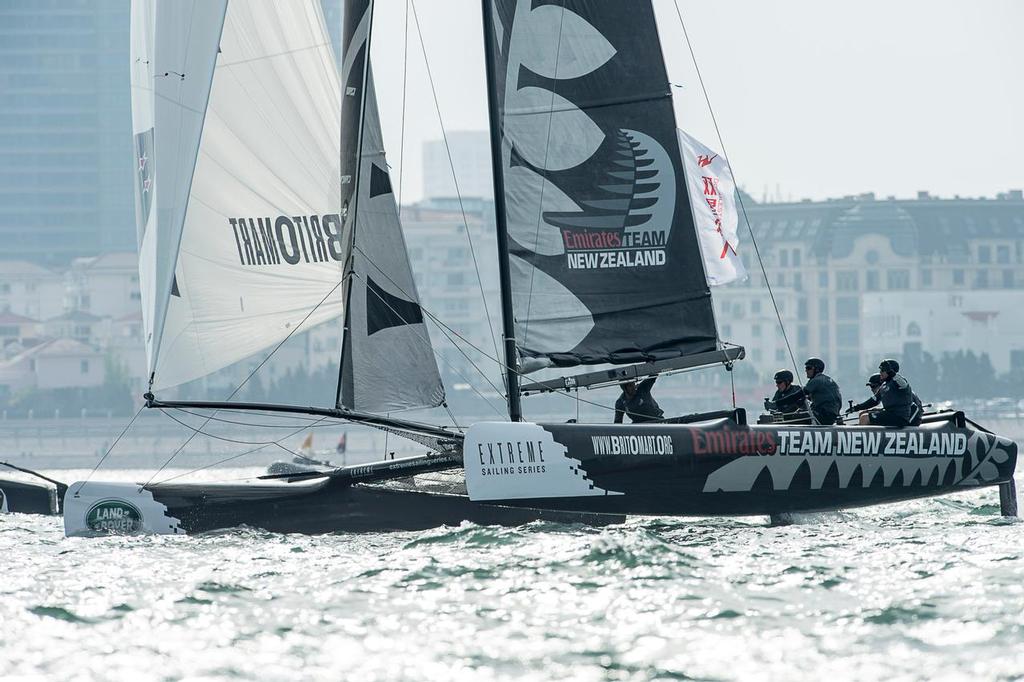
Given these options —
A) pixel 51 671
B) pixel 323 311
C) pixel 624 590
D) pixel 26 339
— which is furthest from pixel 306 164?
pixel 26 339

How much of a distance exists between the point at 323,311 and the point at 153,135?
6.33ft

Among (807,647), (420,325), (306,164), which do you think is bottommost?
(807,647)

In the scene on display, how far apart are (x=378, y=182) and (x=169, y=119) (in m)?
1.72

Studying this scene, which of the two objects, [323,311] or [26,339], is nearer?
[323,311]

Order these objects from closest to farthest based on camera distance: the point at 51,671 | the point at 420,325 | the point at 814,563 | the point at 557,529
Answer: the point at 51,671
the point at 814,563
the point at 557,529
the point at 420,325

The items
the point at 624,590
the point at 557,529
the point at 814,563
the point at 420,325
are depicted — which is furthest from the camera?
the point at 420,325

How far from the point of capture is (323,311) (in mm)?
12188

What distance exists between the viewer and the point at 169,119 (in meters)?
11.8

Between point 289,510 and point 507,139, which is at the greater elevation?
point 507,139

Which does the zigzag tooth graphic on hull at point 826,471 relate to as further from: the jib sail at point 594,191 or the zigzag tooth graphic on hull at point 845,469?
the jib sail at point 594,191

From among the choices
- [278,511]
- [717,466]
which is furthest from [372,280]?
[717,466]

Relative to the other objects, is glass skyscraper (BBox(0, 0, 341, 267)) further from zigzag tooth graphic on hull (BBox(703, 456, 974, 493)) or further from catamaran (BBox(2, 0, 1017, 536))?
zigzag tooth graphic on hull (BBox(703, 456, 974, 493))

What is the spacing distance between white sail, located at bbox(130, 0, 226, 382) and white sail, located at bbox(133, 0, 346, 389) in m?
0.04

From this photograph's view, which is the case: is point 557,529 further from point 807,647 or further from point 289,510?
point 807,647
